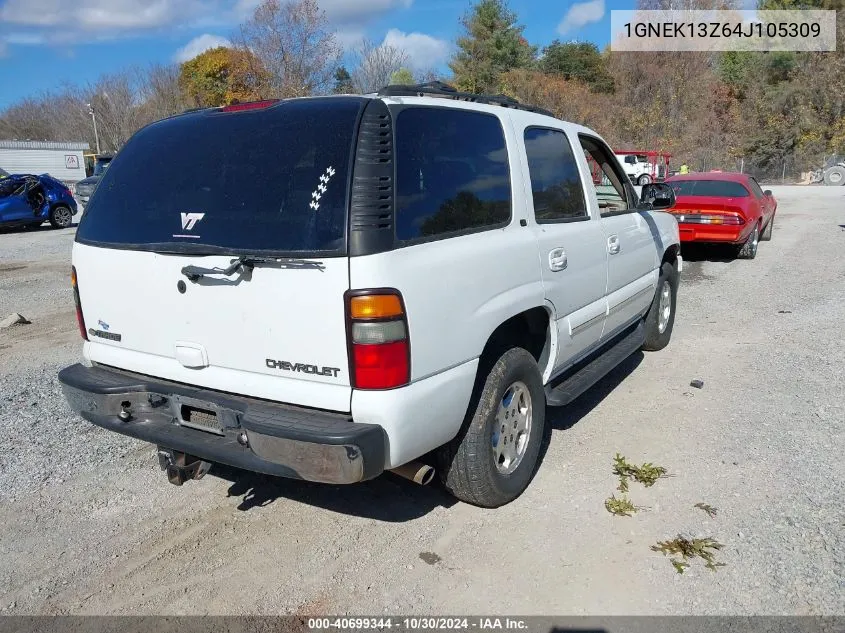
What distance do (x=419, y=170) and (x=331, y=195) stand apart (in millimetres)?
484

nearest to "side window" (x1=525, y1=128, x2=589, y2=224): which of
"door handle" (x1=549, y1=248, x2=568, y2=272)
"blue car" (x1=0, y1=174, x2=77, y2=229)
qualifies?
"door handle" (x1=549, y1=248, x2=568, y2=272)

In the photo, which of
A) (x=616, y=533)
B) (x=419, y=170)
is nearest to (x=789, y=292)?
(x=616, y=533)

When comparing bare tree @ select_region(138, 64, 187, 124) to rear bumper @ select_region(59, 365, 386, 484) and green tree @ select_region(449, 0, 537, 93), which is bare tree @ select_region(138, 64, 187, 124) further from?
rear bumper @ select_region(59, 365, 386, 484)

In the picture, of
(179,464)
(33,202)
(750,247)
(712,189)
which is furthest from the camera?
(33,202)

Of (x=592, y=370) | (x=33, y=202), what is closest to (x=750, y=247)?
(x=592, y=370)

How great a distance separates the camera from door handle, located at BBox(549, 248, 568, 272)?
3.86m

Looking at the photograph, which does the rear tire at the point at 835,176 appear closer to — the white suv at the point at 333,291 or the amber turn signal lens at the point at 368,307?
the white suv at the point at 333,291

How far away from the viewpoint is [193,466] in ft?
11.6

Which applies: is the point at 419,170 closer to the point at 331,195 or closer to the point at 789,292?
the point at 331,195

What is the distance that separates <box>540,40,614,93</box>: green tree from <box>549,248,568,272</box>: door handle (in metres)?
51.8

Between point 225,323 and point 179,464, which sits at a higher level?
point 225,323

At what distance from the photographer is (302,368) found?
2.83 metres

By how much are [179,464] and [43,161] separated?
162 ft

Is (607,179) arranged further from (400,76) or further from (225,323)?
(400,76)
